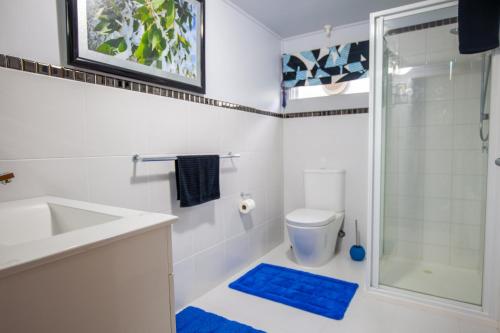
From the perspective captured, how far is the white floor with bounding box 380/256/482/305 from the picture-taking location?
74.1 inches

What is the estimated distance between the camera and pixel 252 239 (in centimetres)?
261

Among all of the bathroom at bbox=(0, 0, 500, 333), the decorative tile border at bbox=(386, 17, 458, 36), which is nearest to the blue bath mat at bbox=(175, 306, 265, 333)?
the bathroom at bbox=(0, 0, 500, 333)

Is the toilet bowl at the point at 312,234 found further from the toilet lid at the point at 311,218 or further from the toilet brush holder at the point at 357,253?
the toilet brush holder at the point at 357,253

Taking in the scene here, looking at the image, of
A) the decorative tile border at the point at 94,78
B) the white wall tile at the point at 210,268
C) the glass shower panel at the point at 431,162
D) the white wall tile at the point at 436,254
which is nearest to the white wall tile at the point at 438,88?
the glass shower panel at the point at 431,162

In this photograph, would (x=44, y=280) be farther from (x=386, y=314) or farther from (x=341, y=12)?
(x=341, y=12)

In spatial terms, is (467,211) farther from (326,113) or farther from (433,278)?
(326,113)

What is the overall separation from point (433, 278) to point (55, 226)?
7.72ft

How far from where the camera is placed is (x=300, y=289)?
82.7 inches

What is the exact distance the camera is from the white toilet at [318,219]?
7.64ft

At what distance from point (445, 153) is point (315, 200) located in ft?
3.61

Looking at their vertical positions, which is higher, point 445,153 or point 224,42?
point 224,42

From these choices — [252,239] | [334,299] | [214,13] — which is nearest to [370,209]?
[334,299]

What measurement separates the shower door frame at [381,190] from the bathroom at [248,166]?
10 mm

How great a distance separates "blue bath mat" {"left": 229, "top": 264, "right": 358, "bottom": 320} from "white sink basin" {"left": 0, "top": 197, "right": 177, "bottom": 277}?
1423 millimetres
